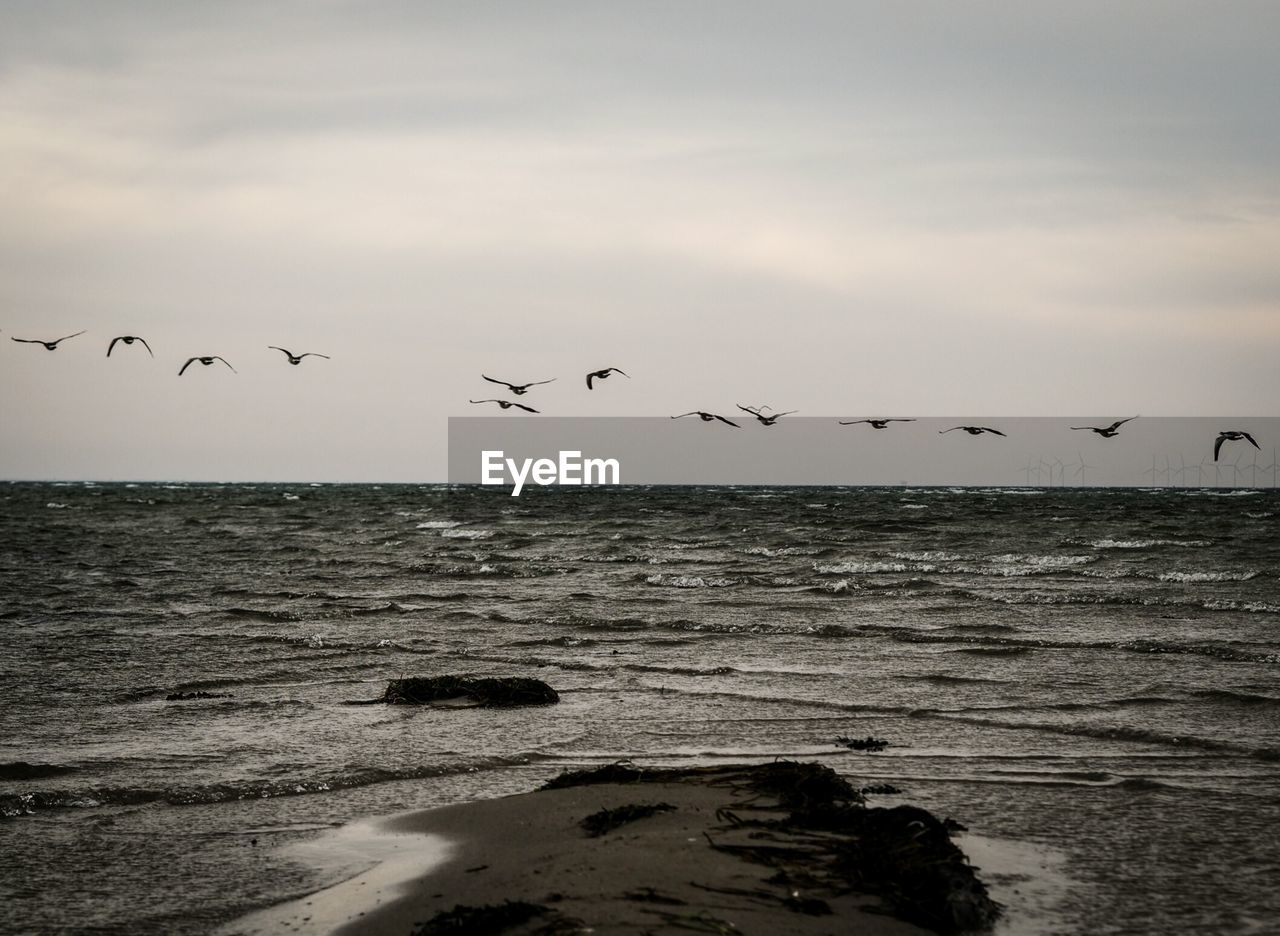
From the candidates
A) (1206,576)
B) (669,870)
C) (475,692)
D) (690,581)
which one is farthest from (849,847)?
(1206,576)

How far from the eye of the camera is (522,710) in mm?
11875

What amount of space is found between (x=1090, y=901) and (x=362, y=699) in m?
8.16

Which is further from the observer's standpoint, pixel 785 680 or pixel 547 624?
pixel 547 624

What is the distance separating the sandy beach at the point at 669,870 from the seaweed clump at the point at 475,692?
4273mm

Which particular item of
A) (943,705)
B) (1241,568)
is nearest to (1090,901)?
(943,705)

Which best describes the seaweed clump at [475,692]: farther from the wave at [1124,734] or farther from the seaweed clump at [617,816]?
the seaweed clump at [617,816]

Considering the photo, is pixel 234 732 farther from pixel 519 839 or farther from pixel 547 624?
pixel 547 624

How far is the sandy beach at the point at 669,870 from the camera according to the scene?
5.55 metres

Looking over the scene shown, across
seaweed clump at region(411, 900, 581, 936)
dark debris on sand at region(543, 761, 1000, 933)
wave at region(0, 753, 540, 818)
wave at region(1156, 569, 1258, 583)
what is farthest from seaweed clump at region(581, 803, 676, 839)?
wave at region(1156, 569, 1258, 583)

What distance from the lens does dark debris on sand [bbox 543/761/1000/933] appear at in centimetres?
586

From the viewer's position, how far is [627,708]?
11945 millimetres

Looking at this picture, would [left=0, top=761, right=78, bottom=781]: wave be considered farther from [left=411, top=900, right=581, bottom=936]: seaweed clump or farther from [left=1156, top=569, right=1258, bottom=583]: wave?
[left=1156, top=569, right=1258, bottom=583]: wave

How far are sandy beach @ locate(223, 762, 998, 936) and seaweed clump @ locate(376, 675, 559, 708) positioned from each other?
14.0ft

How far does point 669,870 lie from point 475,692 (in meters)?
6.57
